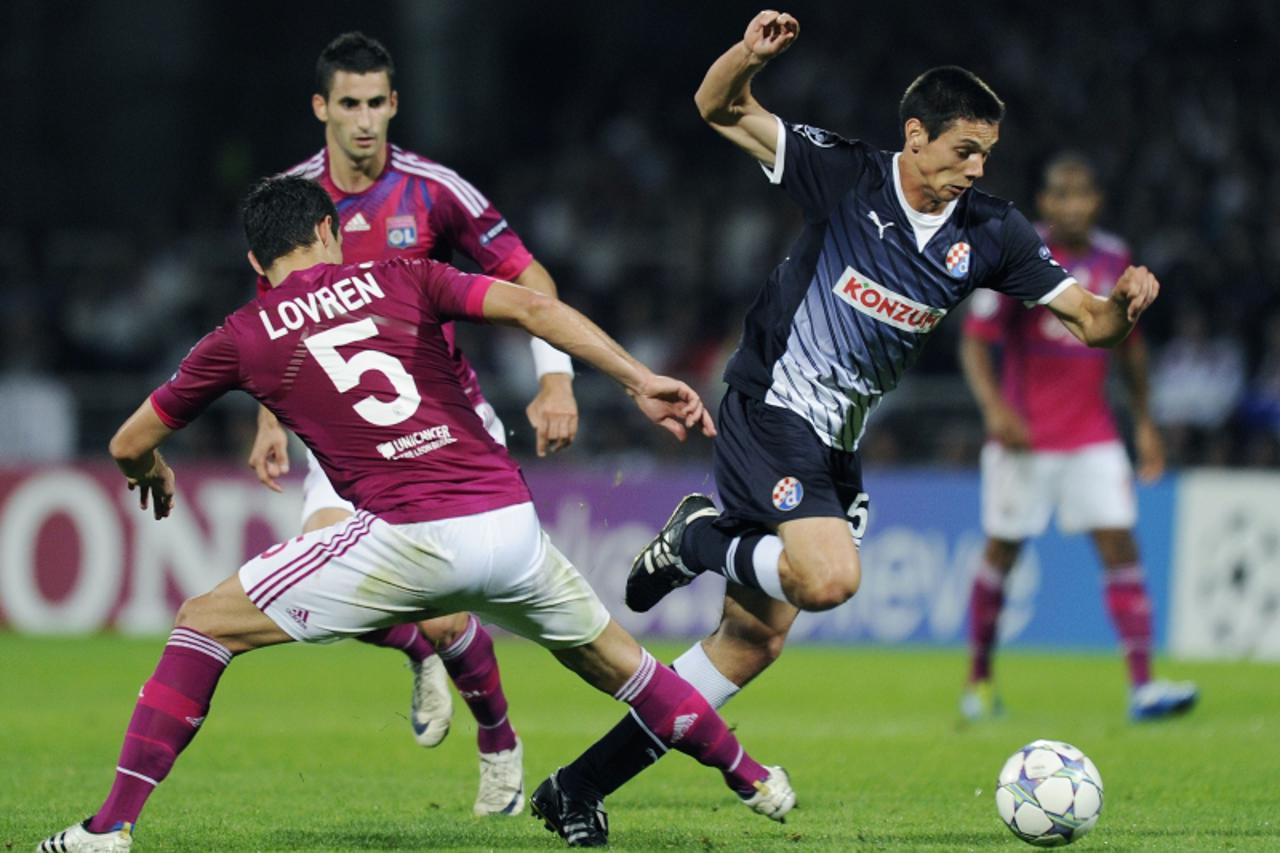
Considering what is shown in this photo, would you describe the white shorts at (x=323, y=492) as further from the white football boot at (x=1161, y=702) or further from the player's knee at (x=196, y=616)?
the white football boot at (x=1161, y=702)

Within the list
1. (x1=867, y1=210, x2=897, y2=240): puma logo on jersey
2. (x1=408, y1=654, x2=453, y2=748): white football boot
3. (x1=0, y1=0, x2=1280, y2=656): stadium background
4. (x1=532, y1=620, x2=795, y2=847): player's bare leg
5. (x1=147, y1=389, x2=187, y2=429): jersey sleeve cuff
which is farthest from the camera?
(x1=0, y1=0, x2=1280, y2=656): stadium background

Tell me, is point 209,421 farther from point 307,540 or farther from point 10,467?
point 307,540

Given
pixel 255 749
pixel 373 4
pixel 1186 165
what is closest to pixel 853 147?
pixel 255 749

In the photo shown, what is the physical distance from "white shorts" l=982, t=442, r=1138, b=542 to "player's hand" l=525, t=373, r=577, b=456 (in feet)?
13.8

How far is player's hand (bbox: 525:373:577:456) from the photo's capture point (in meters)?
5.76

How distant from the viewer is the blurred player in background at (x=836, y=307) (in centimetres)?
617

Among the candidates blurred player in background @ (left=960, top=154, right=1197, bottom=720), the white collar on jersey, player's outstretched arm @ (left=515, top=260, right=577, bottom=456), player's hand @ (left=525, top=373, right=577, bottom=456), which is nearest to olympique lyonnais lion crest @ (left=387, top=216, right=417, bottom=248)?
player's outstretched arm @ (left=515, top=260, right=577, bottom=456)

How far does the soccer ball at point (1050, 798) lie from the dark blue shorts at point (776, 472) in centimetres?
99

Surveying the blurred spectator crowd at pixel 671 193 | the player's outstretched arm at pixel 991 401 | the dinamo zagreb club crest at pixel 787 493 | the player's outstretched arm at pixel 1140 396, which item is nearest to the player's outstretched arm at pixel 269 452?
the dinamo zagreb club crest at pixel 787 493

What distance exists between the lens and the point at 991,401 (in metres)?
9.70

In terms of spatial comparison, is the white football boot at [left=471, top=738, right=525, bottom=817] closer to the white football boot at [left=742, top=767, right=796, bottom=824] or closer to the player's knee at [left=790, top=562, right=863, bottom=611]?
the white football boot at [left=742, top=767, right=796, bottom=824]

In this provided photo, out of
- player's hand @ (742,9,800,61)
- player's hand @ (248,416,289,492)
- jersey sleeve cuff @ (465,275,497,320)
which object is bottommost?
player's hand @ (248,416,289,492)

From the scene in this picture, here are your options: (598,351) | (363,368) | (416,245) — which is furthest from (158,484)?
(416,245)

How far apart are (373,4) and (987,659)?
13.9 metres
